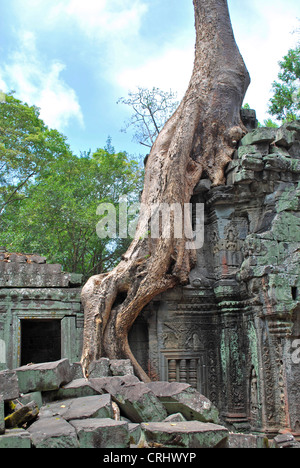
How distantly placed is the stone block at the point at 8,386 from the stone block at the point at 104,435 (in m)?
0.73

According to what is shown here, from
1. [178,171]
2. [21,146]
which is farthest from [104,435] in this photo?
[21,146]

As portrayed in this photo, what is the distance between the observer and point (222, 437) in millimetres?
3982

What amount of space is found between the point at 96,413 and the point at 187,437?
0.83 metres

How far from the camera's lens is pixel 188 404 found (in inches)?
188

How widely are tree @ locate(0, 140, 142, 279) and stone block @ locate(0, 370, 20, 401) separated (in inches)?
306

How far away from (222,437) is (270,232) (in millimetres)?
4163

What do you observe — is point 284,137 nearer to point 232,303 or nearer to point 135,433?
point 232,303

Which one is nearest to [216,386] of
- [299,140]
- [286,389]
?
[286,389]

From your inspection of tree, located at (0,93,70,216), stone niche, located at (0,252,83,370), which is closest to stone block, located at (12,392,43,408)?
stone niche, located at (0,252,83,370)

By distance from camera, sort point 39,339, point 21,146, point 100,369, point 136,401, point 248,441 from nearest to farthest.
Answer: point 136,401
point 248,441
point 100,369
point 39,339
point 21,146

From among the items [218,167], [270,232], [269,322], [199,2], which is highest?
[199,2]

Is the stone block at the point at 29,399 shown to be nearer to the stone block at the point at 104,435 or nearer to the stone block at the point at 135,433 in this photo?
the stone block at the point at 104,435

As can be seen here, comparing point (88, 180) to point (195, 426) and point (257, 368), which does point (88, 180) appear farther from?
point (195, 426)

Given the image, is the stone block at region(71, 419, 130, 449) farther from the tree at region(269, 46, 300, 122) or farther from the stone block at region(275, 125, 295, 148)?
the tree at region(269, 46, 300, 122)
